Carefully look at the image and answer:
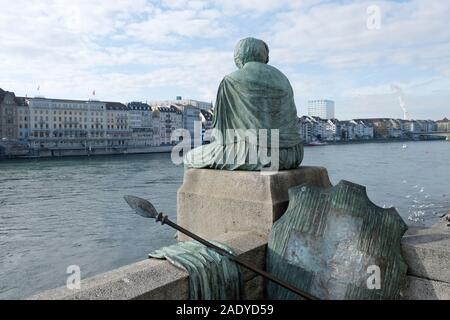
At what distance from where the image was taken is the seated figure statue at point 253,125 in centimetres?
386

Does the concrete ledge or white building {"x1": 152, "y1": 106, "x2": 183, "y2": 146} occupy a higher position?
white building {"x1": 152, "y1": 106, "x2": 183, "y2": 146}

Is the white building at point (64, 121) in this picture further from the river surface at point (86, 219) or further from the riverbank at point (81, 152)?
the river surface at point (86, 219)

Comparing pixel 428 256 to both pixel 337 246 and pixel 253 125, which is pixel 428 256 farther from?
pixel 253 125

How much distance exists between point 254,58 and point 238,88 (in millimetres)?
487

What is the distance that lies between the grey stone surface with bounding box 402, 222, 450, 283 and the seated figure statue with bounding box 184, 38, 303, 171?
1330 millimetres

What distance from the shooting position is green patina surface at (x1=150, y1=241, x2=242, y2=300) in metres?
2.59

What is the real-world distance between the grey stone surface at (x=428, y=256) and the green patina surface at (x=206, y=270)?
114 cm

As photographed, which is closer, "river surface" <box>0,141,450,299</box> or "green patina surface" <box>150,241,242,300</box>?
"green patina surface" <box>150,241,242,300</box>

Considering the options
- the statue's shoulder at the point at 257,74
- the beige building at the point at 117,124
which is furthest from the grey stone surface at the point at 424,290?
the beige building at the point at 117,124

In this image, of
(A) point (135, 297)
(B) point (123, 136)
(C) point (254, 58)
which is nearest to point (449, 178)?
(C) point (254, 58)

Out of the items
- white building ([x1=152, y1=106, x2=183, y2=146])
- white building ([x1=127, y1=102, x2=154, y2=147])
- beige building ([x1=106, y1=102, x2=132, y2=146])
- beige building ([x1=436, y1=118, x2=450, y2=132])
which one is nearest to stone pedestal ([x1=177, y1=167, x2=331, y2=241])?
beige building ([x1=106, y1=102, x2=132, y2=146])

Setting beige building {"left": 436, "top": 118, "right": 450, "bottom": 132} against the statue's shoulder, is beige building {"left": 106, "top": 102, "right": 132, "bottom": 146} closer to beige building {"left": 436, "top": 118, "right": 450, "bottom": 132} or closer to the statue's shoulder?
Answer: the statue's shoulder
